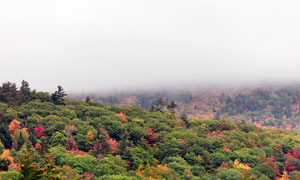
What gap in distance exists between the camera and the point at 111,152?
149 m

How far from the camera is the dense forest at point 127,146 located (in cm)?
13125

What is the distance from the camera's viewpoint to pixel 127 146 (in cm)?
15212

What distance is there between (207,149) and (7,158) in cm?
7704

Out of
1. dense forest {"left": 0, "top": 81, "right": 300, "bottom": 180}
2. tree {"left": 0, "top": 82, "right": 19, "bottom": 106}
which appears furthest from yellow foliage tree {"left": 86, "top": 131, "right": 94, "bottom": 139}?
tree {"left": 0, "top": 82, "right": 19, "bottom": 106}

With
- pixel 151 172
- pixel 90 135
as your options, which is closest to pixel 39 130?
pixel 90 135

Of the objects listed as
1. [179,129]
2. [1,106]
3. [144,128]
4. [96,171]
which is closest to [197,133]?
[179,129]

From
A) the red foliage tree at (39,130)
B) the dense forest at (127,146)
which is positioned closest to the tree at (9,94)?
the dense forest at (127,146)

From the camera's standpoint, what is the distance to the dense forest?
131250mm

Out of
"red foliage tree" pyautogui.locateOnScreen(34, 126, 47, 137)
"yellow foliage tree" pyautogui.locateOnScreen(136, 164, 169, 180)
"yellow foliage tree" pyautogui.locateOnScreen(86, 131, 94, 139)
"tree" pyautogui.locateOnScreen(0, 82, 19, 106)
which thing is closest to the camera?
"yellow foliage tree" pyautogui.locateOnScreen(136, 164, 169, 180)

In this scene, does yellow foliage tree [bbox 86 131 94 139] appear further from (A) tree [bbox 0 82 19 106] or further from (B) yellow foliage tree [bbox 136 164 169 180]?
(A) tree [bbox 0 82 19 106]

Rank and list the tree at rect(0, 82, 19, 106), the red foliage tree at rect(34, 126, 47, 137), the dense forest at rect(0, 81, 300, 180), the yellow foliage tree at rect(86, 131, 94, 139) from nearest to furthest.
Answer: the dense forest at rect(0, 81, 300, 180), the red foliage tree at rect(34, 126, 47, 137), the yellow foliage tree at rect(86, 131, 94, 139), the tree at rect(0, 82, 19, 106)

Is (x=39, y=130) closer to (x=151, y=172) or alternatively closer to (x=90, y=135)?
(x=90, y=135)

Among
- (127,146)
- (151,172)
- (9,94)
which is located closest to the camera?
(151,172)

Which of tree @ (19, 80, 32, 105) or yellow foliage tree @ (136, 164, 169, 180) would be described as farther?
tree @ (19, 80, 32, 105)
